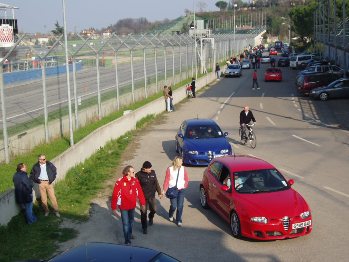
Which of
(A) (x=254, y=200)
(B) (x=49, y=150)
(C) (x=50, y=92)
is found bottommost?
(A) (x=254, y=200)

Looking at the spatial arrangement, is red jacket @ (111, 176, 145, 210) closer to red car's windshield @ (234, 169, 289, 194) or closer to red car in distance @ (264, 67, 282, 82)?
red car's windshield @ (234, 169, 289, 194)

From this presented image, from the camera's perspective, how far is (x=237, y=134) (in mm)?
23703

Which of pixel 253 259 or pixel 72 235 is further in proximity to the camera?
pixel 72 235

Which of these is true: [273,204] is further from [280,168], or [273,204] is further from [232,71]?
[232,71]

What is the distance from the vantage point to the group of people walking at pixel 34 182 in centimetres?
1115

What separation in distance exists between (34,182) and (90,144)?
6540 mm

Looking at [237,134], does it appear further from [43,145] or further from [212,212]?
[212,212]

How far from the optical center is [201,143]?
17.5 meters

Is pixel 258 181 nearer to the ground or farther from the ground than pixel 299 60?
nearer to the ground

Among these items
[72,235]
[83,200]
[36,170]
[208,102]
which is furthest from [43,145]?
[208,102]

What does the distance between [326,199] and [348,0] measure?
239ft

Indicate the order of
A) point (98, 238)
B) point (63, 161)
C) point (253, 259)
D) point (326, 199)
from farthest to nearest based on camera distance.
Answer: point (63, 161) < point (326, 199) < point (98, 238) < point (253, 259)

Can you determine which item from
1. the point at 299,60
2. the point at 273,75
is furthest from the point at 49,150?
the point at 299,60

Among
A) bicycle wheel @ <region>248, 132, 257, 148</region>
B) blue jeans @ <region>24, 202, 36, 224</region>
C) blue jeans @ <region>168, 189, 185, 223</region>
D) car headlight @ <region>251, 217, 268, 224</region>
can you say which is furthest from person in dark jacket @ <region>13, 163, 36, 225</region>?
bicycle wheel @ <region>248, 132, 257, 148</region>
